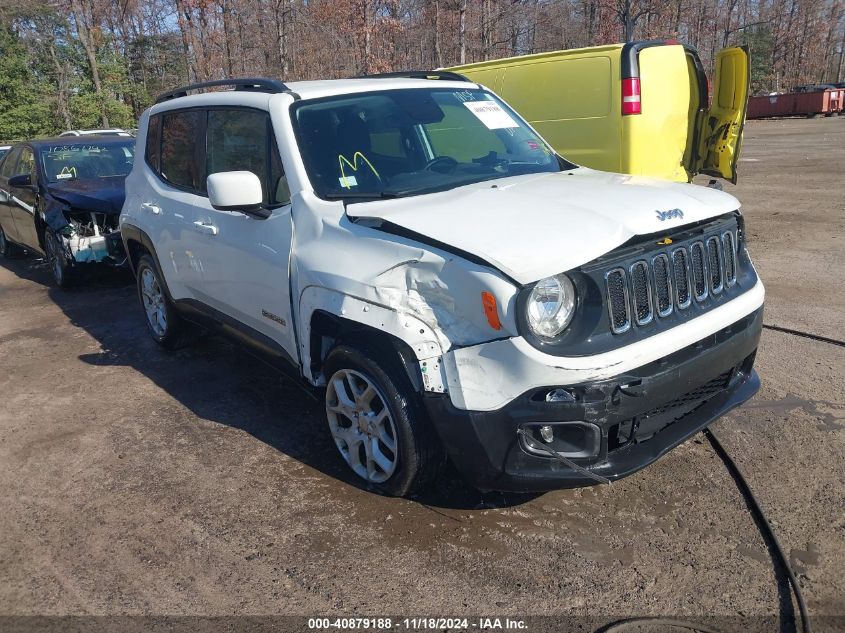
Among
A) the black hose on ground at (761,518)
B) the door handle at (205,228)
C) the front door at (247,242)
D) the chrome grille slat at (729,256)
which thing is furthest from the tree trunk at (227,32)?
the black hose on ground at (761,518)

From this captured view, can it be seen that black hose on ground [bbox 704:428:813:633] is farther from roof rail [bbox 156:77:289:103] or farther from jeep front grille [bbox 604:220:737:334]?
roof rail [bbox 156:77:289:103]

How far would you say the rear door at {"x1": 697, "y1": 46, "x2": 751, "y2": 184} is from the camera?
819cm

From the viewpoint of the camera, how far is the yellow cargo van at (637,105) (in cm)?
758

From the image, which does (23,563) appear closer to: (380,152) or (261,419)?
(261,419)

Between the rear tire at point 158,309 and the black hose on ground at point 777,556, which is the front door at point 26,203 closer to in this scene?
the rear tire at point 158,309

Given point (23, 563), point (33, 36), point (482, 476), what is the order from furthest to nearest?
point (33, 36) < point (23, 563) < point (482, 476)

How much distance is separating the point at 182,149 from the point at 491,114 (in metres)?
2.16

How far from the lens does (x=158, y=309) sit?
5.83 m

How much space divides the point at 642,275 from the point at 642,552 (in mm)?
1179

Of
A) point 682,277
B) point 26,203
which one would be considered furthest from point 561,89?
point 26,203

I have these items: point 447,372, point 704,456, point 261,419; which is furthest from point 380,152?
point 704,456

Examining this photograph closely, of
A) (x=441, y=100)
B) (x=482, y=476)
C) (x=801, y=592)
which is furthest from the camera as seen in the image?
(x=441, y=100)

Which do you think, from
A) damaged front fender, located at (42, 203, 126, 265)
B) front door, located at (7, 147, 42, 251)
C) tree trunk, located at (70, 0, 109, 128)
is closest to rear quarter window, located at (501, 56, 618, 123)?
damaged front fender, located at (42, 203, 126, 265)

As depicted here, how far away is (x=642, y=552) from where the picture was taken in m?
3.01
